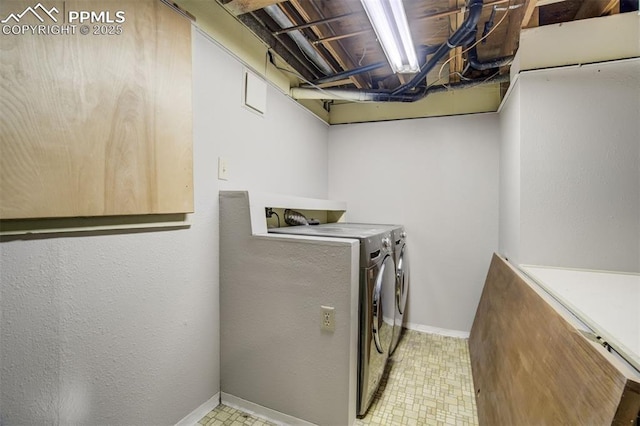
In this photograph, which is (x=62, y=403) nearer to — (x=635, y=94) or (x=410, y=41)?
(x=410, y=41)

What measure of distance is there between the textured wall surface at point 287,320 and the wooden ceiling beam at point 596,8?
205 centimetres

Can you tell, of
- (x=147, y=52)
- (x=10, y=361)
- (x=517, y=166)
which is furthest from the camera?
(x=517, y=166)

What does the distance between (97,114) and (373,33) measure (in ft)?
5.87

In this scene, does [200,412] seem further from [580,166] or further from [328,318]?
[580,166]

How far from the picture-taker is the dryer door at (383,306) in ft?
5.48

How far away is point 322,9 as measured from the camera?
186 centimetres

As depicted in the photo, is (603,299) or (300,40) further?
(300,40)

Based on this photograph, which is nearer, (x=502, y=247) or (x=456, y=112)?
(x=502, y=247)

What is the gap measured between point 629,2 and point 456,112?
4.06ft

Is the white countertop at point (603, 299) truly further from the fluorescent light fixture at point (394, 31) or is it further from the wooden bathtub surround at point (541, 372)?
the fluorescent light fixture at point (394, 31)

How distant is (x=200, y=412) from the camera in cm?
168

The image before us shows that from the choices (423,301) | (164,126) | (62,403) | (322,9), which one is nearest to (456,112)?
(322,9)

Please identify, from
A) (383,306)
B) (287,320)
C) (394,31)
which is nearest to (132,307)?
(287,320)

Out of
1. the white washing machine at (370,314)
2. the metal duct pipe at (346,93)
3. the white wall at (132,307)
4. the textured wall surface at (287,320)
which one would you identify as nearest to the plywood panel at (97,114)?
the white wall at (132,307)
